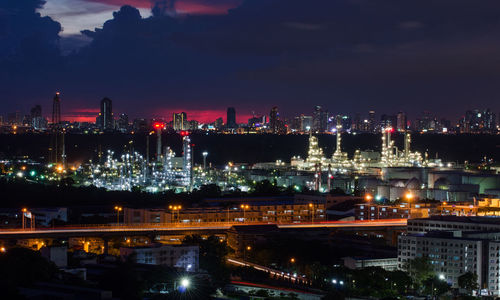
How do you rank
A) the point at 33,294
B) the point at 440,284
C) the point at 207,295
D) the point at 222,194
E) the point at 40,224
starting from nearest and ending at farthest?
the point at 33,294, the point at 207,295, the point at 440,284, the point at 40,224, the point at 222,194

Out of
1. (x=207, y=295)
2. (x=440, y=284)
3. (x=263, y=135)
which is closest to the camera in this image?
(x=207, y=295)

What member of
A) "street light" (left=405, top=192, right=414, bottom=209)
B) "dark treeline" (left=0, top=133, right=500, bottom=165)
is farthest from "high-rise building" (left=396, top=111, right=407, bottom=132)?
"street light" (left=405, top=192, right=414, bottom=209)

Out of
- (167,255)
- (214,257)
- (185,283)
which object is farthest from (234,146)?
(185,283)

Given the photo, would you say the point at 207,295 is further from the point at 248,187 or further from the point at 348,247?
the point at 248,187

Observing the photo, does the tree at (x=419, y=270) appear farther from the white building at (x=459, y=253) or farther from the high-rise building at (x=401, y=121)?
the high-rise building at (x=401, y=121)

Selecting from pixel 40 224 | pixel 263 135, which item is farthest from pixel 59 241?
pixel 263 135

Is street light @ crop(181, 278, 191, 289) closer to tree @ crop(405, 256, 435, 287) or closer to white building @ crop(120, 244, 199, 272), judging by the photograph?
white building @ crop(120, 244, 199, 272)

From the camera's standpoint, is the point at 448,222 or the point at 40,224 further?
the point at 40,224
